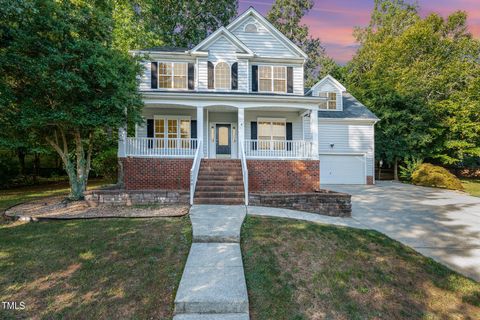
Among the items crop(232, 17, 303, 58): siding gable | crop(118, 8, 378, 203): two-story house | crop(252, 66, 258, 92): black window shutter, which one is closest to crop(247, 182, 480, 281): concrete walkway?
crop(118, 8, 378, 203): two-story house

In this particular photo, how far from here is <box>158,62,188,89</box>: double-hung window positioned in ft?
40.2

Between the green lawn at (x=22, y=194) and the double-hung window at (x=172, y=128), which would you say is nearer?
the green lawn at (x=22, y=194)

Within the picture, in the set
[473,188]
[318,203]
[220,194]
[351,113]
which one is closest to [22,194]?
[220,194]

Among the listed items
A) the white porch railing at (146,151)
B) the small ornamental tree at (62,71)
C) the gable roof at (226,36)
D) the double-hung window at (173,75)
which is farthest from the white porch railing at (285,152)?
the small ornamental tree at (62,71)

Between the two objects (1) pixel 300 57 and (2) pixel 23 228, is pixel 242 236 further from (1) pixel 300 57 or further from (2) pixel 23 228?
(1) pixel 300 57

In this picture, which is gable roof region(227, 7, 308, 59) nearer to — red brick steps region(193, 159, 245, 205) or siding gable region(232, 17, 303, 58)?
siding gable region(232, 17, 303, 58)

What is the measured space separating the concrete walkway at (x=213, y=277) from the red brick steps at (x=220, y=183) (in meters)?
2.07

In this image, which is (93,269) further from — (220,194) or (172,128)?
(172,128)

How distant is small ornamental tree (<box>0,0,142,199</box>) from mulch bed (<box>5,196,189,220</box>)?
3.00 ft

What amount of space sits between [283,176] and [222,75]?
20.7ft

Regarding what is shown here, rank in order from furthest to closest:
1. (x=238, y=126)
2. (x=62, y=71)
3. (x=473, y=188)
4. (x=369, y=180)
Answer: (x=369, y=180)
(x=473, y=188)
(x=238, y=126)
(x=62, y=71)

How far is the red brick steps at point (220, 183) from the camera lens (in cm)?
787

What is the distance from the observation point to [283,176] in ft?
33.8

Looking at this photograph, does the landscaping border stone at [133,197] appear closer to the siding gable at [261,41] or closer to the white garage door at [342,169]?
the siding gable at [261,41]
